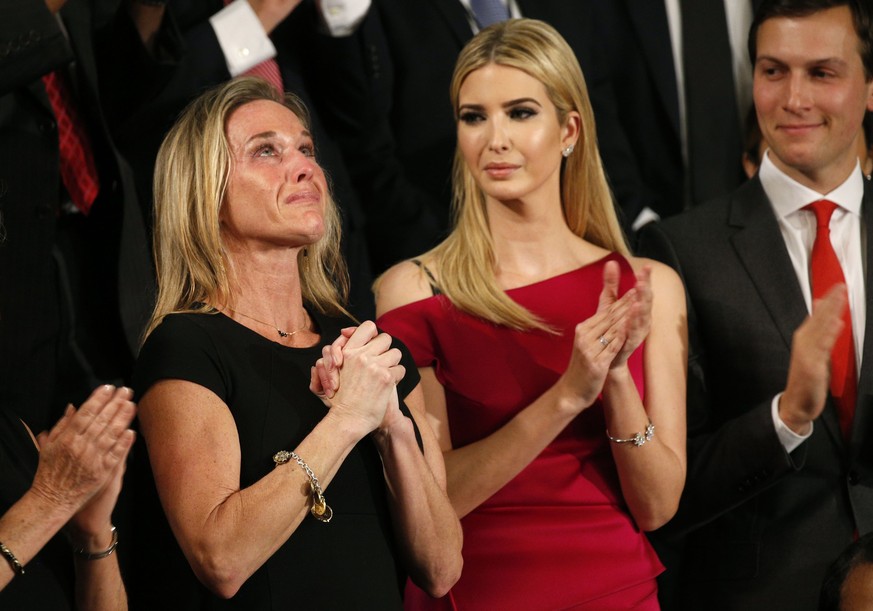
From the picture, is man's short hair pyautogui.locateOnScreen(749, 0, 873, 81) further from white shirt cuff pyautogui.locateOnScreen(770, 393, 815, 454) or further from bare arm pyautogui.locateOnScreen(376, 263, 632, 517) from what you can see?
bare arm pyautogui.locateOnScreen(376, 263, 632, 517)

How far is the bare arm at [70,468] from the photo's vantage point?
6.42ft

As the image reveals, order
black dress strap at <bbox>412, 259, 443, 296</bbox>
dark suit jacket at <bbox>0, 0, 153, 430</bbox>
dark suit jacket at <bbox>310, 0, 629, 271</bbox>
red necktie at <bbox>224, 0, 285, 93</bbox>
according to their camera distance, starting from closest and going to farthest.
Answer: dark suit jacket at <bbox>0, 0, 153, 430</bbox> → black dress strap at <bbox>412, 259, 443, 296</bbox> → red necktie at <bbox>224, 0, 285, 93</bbox> → dark suit jacket at <bbox>310, 0, 629, 271</bbox>

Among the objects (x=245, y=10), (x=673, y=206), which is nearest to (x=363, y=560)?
(x=245, y=10)

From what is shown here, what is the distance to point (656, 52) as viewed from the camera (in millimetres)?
4086

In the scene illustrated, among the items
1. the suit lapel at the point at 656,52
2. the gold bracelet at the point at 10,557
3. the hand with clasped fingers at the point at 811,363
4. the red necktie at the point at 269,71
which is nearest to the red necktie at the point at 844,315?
the hand with clasped fingers at the point at 811,363

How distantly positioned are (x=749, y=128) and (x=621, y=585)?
172cm

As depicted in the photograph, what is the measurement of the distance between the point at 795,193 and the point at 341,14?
1204 mm

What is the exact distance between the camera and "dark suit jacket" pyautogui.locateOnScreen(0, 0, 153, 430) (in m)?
2.65

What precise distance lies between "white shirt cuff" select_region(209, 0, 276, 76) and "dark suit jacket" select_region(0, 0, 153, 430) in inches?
10.5

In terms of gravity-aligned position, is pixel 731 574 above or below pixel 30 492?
Answer: below

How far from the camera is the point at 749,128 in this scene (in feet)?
12.9

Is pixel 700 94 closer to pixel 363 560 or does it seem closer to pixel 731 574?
pixel 731 574

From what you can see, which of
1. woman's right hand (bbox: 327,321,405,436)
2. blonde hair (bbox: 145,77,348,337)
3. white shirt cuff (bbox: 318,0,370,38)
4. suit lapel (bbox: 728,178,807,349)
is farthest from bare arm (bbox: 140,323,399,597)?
white shirt cuff (bbox: 318,0,370,38)

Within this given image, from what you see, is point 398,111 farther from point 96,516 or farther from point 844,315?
point 96,516
